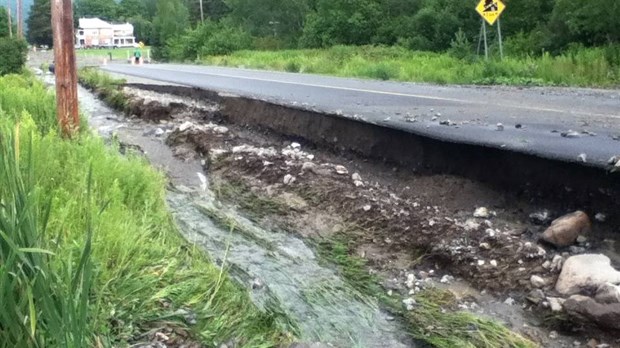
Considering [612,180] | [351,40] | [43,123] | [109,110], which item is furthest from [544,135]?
[351,40]

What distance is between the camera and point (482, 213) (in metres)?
6.29

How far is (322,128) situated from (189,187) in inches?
86.5

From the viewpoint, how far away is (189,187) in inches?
350

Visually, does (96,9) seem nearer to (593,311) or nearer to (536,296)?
(536,296)

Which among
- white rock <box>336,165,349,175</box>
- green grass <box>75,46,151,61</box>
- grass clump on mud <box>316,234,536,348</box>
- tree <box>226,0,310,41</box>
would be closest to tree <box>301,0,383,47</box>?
tree <box>226,0,310,41</box>

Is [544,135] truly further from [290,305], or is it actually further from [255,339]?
[255,339]

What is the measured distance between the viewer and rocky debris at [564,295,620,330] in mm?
4293

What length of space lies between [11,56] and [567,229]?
23892 millimetres

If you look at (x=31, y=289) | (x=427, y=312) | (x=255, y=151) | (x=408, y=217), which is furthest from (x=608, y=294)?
(x=255, y=151)

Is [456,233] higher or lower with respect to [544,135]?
lower

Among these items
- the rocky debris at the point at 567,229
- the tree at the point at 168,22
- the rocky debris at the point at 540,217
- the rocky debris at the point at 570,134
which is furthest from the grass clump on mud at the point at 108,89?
the tree at the point at 168,22

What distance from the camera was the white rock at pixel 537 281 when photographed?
5.03 m

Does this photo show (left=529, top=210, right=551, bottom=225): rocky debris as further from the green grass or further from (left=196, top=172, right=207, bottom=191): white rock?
the green grass

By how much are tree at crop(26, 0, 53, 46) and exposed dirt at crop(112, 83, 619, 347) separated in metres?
64.2
